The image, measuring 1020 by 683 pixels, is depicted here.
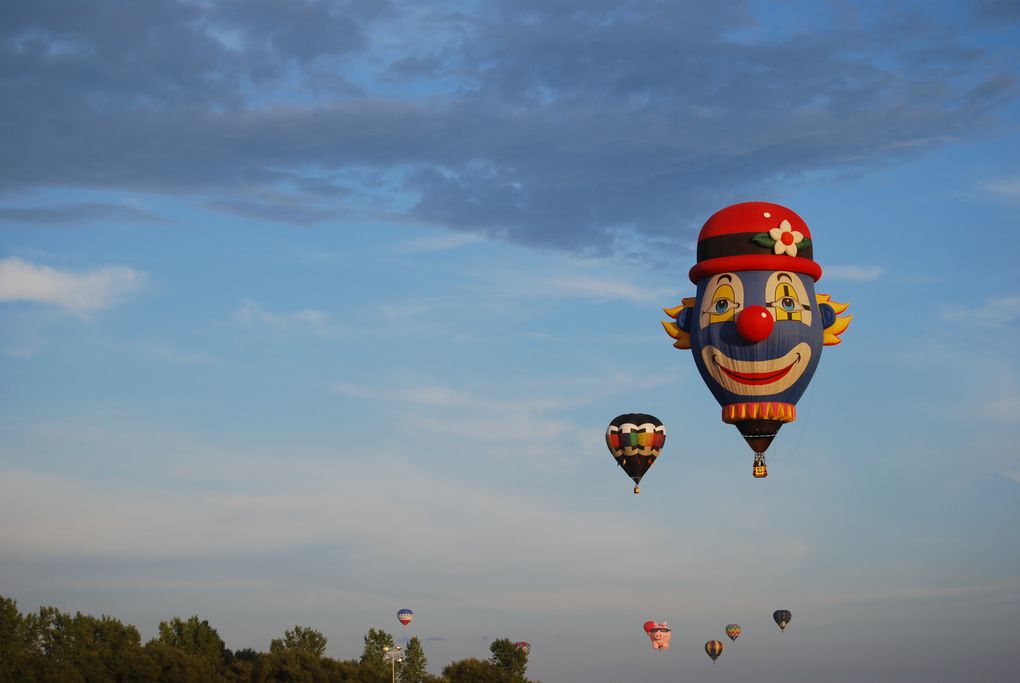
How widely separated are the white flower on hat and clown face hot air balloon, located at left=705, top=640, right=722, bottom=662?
62870 mm

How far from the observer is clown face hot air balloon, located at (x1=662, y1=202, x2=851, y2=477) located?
53.5 metres

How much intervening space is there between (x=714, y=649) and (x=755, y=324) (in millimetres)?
64169

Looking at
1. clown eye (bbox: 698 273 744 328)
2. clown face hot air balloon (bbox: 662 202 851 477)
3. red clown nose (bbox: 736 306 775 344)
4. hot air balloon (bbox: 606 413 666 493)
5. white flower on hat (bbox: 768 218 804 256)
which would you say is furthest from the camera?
hot air balloon (bbox: 606 413 666 493)

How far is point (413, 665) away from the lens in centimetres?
11800

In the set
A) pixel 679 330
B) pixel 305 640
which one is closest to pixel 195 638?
pixel 305 640

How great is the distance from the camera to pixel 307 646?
117312mm

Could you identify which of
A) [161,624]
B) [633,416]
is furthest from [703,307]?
[161,624]

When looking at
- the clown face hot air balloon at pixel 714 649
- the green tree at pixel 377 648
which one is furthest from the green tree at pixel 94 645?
the clown face hot air balloon at pixel 714 649

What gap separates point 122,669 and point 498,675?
108ft

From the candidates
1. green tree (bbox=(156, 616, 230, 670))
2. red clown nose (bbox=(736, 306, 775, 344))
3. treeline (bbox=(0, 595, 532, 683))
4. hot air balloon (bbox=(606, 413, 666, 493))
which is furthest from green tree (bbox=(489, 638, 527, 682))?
red clown nose (bbox=(736, 306, 775, 344))

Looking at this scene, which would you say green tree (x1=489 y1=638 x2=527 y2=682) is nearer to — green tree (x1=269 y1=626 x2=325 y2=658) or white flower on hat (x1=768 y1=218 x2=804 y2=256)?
green tree (x1=269 y1=626 x2=325 y2=658)

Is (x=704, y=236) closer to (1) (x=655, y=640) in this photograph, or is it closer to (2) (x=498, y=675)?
(1) (x=655, y=640)

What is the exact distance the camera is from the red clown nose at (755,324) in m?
52.4

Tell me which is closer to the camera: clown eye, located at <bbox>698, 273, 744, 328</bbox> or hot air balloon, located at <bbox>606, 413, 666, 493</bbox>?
clown eye, located at <bbox>698, 273, 744, 328</bbox>
